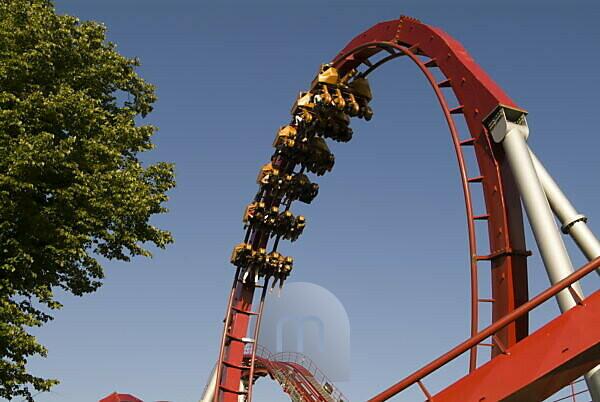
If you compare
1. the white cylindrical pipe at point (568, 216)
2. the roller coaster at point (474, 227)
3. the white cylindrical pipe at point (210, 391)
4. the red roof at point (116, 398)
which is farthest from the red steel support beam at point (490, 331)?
the white cylindrical pipe at point (210, 391)

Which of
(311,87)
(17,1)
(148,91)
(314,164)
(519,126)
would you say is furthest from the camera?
(314,164)

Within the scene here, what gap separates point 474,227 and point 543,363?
14.7ft

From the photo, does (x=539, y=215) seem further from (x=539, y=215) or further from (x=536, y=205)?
(x=536, y=205)

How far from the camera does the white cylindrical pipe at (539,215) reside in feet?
24.0

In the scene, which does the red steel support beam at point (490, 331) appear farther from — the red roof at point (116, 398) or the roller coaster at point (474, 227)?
the red roof at point (116, 398)

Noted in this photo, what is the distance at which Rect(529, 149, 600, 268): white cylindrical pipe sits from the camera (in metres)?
7.94

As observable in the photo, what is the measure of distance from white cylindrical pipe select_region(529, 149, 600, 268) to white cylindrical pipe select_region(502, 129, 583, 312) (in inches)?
13.1

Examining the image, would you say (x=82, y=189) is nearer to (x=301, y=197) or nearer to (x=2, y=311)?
(x=2, y=311)

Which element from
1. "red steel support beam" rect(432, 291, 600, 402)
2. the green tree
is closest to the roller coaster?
"red steel support beam" rect(432, 291, 600, 402)

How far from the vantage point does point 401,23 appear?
1284 centimetres

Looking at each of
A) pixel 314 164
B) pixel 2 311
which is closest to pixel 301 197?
pixel 314 164

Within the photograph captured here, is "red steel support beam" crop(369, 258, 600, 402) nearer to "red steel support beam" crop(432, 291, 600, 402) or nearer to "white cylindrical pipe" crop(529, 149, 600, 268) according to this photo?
"red steel support beam" crop(432, 291, 600, 402)

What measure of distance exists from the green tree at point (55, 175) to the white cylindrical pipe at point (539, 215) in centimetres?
668

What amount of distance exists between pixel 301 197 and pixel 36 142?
30.9ft
